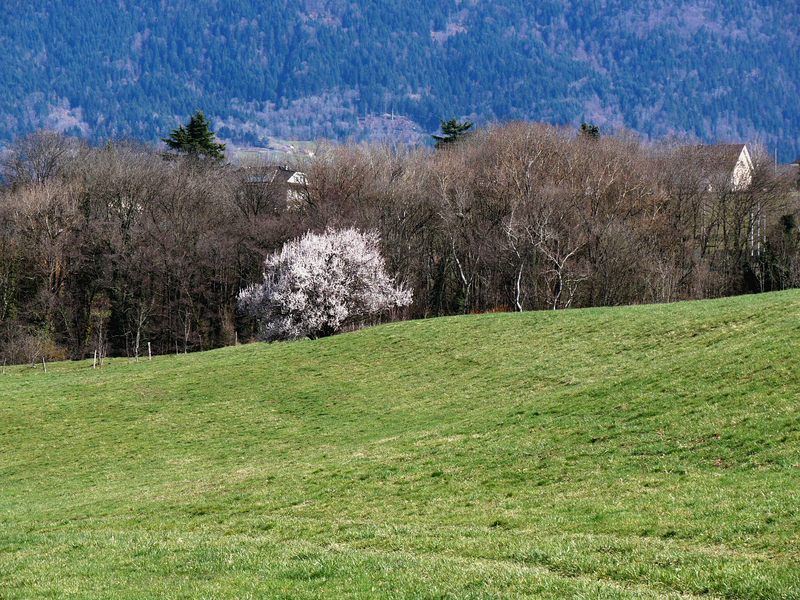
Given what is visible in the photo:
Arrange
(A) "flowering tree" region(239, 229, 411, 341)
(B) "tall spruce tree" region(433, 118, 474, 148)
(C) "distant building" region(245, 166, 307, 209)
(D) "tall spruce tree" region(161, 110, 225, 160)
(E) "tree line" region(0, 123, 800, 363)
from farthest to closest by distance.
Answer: (B) "tall spruce tree" region(433, 118, 474, 148) → (D) "tall spruce tree" region(161, 110, 225, 160) → (C) "distant building" region(245, 166, 307, 209) → (E) "tree line" region(0, 123, 800, 363) → (A) "flowering tree" region(239, 229, 411, 341)

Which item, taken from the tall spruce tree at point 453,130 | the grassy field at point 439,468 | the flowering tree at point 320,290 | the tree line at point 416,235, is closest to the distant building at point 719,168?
the tree line at point 416,235

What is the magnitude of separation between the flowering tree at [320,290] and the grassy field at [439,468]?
12554 mm

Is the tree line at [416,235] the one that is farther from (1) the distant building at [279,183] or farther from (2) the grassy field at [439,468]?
(2) the grassy field at [439,468]

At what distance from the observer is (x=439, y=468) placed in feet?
70.3

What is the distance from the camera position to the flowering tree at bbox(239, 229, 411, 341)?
5738 cm

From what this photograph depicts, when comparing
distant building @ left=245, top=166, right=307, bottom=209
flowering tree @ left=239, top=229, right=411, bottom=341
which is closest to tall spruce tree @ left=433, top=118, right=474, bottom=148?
distant building @ left=245, top=166, right=307, bottom=209

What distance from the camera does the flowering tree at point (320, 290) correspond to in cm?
5738

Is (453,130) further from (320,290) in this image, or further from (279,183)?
(320,290)

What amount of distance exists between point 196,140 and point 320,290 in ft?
215

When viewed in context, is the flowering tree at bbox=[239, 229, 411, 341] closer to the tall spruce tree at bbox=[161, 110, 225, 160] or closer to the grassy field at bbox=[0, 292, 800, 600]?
the grassy field at bbox=[0, 292, 800, 600]

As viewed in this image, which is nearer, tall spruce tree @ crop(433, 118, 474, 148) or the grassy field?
the grassy field

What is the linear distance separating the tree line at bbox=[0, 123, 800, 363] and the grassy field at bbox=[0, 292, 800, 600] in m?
31.6

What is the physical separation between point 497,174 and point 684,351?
Answer: 5251cm

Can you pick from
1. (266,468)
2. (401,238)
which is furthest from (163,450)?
(401,238)
